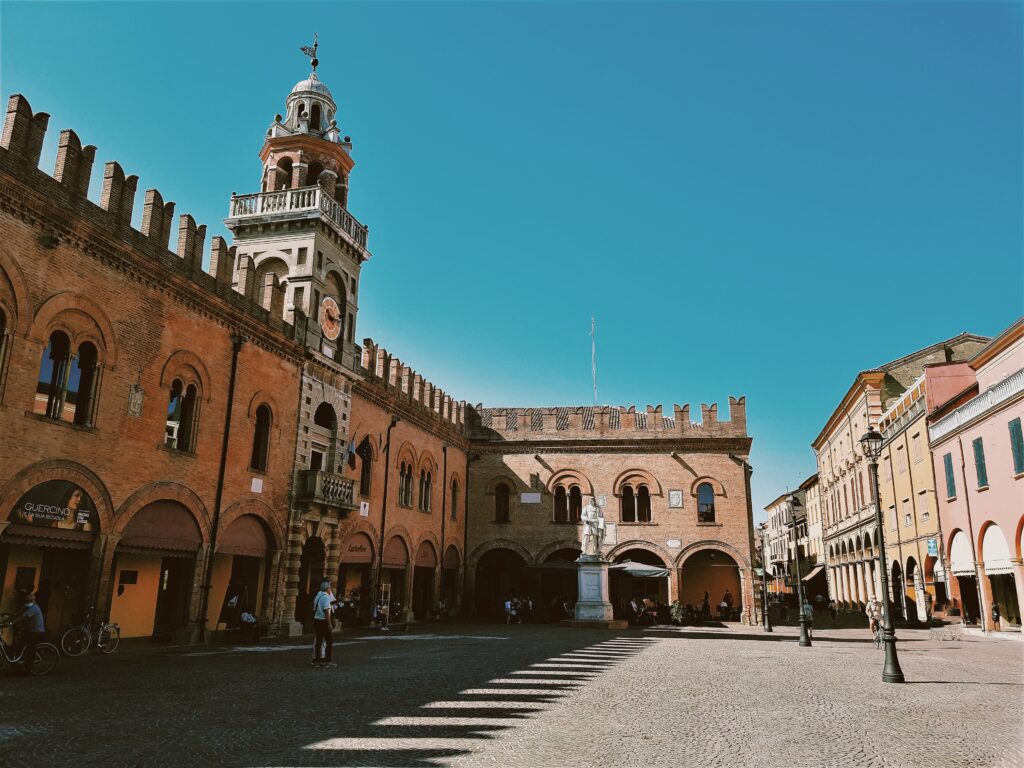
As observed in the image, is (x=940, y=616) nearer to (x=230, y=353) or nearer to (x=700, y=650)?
(x=700, y=650)

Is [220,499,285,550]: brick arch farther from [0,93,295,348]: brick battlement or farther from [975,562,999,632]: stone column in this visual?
[975,562,999,632]: stone column

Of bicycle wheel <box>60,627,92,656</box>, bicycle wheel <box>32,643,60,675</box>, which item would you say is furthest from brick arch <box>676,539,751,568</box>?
bicycle wheel <box>32,643,60,675</box>

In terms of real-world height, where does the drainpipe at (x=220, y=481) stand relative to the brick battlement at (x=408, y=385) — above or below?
below

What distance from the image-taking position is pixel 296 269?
2309cm

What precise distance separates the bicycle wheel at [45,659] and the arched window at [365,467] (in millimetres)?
13674

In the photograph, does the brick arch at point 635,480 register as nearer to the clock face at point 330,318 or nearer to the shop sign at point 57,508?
the clock face at point 330,318

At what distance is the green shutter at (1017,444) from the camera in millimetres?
20812

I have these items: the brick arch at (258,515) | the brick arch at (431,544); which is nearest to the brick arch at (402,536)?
the brick arch at (431,544)

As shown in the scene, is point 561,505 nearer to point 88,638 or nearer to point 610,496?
point 610,496

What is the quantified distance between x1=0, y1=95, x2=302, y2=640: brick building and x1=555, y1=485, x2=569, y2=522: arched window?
16.6 m

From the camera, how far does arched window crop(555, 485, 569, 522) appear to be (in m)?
34.7

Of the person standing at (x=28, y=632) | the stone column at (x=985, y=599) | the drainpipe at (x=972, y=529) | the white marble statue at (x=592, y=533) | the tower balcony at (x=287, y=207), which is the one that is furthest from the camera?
the white marble statue at (x=592, y=533)

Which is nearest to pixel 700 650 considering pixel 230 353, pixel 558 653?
pixel 558 653

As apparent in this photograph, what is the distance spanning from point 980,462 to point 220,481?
2270 centimetres
